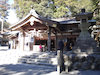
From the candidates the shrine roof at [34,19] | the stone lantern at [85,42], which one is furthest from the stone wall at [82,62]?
the shrine roof at [34,19]

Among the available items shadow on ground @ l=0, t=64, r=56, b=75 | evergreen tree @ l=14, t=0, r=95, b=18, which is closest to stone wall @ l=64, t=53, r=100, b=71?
shadow on ground @ l=0, t=64, r=56, b=75

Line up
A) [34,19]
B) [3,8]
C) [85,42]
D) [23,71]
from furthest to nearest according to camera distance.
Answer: [3,8] → [34,19] → [85,42] → [23,71]

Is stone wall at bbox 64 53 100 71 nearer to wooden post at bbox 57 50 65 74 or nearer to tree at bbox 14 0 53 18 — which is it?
wooden post at bbox 57 50 65 74

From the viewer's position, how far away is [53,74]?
6.51 m

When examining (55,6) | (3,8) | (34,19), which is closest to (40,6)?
(55,6)

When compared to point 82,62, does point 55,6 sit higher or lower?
higher

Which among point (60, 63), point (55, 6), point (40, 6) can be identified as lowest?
point (60, 63)

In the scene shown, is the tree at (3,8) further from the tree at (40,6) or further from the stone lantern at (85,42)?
the stone lantern at (85,42)

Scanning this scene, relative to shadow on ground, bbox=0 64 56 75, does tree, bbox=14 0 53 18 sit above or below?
above

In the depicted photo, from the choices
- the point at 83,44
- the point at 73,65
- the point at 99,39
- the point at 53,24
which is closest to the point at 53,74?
the point at 73,65

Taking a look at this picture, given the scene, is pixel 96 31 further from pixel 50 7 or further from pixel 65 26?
pixel 50 7

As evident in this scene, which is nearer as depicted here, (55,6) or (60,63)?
(60,63)

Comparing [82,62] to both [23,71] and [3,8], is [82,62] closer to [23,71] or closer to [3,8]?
[23,71]

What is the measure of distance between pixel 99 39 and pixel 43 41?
967 centimetres
